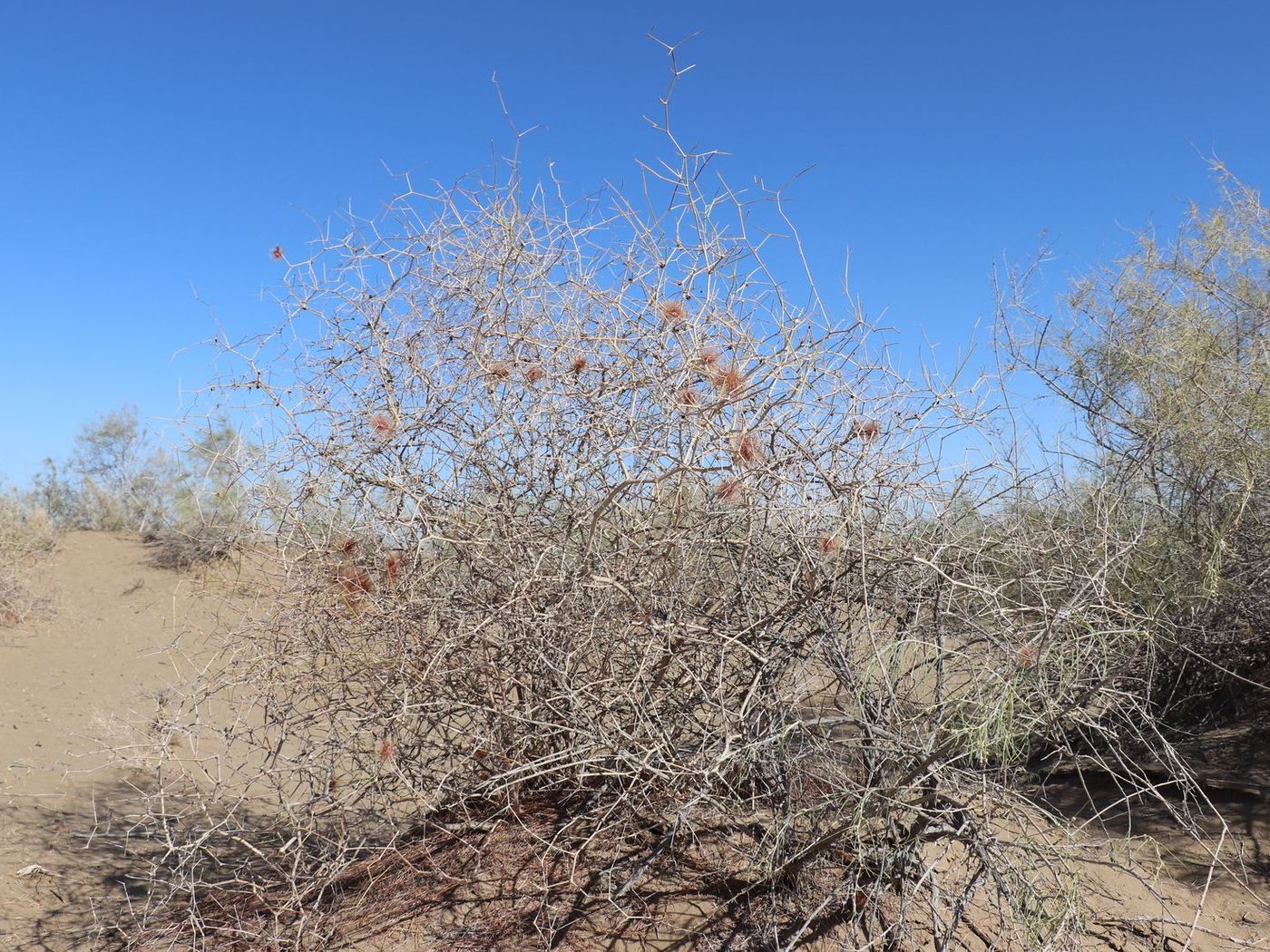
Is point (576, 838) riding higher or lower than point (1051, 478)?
lower

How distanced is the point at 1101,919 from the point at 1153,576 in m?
2.70

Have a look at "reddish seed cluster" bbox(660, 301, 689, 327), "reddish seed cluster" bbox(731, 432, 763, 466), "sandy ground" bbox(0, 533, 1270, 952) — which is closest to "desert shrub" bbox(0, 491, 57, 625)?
"sandy ground" bbox(0, 533, 1270, 952)

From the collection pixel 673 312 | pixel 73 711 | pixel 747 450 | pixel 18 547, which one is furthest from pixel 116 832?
pixel 18 547

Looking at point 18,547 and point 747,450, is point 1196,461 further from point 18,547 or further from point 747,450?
point 18,547

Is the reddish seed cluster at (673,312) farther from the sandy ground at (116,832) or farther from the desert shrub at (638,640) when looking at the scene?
the sandy ground at (116,832)

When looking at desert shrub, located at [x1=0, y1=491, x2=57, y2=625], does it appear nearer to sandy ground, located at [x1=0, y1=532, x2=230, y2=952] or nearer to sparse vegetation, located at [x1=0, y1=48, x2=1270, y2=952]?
sandy ground, located at [x1=0, y1=532, x2=230, y2=952]

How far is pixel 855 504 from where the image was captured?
3.67 meters

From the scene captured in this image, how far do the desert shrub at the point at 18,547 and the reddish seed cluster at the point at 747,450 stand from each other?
1170 centimetres

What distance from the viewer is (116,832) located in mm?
6398

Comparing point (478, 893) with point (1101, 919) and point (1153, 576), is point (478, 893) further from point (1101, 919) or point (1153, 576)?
point (1153, 576)

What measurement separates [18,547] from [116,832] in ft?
31.6

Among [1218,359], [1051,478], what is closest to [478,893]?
[1051,478]

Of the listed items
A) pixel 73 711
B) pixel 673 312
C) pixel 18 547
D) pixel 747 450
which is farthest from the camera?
pixel 18 547

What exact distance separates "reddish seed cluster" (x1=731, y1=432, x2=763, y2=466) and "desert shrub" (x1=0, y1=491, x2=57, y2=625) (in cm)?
1170
